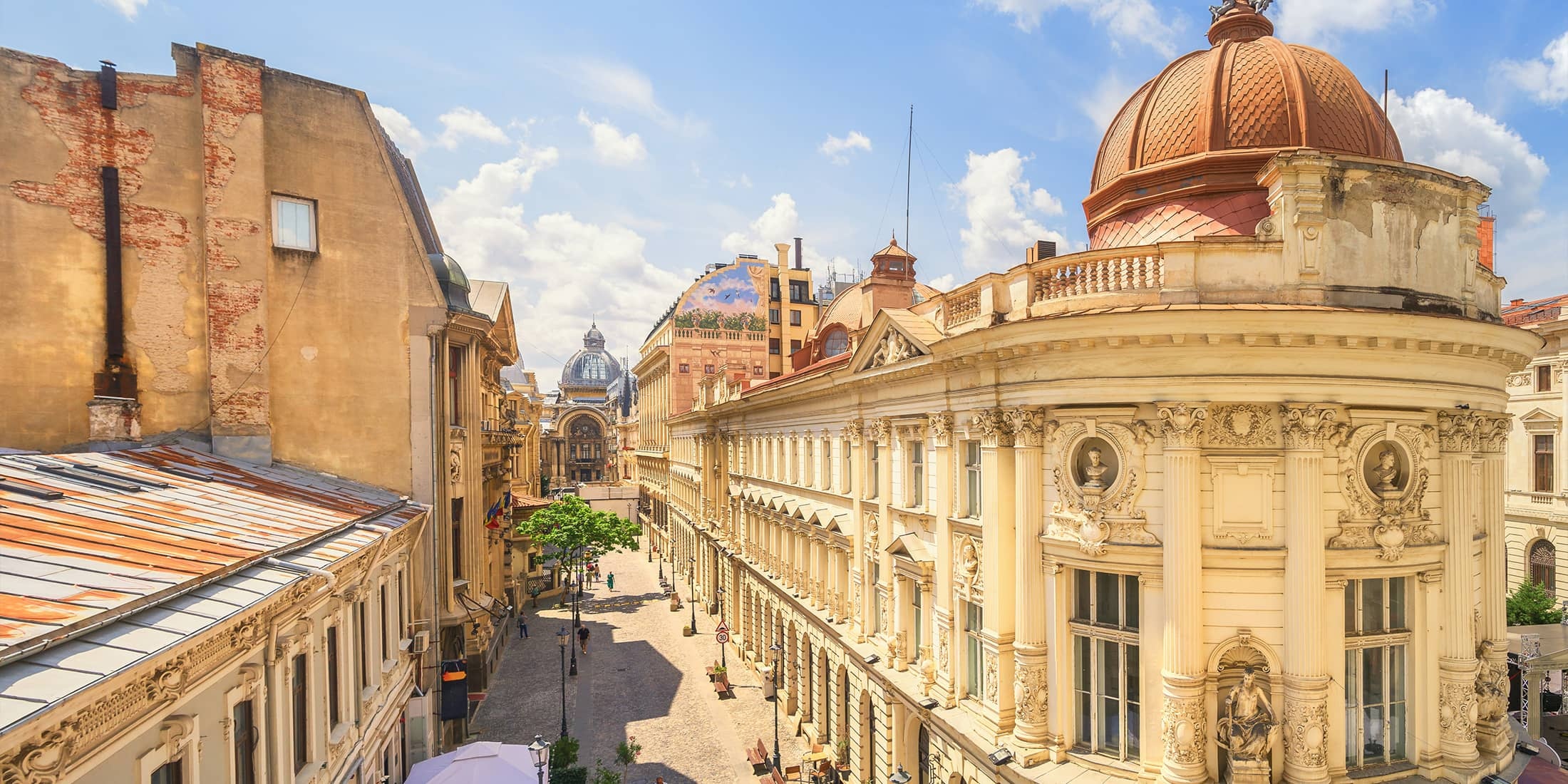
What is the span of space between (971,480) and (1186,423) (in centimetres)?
538

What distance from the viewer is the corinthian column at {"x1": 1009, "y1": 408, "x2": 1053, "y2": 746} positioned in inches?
580

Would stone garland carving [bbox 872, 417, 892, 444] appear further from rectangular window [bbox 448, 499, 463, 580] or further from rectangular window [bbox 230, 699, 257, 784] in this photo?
rectangular window [bbox 230, 699, 257, 784]

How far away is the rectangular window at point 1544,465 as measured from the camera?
1320 inches

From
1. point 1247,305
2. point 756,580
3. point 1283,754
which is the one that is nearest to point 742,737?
point 756,580

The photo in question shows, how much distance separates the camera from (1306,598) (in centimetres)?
1252

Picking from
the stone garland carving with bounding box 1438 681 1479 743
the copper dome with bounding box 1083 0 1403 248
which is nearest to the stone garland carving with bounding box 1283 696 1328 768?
the stone garland carving with bounding box 1438 681 1479 743

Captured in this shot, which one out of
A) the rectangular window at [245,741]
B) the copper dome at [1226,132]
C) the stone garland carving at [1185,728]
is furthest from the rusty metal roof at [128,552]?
the copper dome at [1226,132]

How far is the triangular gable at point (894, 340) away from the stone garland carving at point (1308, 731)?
9.53 m

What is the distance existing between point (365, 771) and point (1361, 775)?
1870 cm

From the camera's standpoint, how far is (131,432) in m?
16.2

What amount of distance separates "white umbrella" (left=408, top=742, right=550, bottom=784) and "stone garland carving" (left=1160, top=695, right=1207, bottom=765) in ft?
40.8

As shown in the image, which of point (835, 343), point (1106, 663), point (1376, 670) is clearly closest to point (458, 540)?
point (1106, 663)

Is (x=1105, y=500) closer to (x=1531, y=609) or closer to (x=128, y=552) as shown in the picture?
(x=128, y=552)

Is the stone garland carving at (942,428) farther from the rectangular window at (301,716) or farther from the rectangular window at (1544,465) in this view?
the rectangular window at (1544,465)
